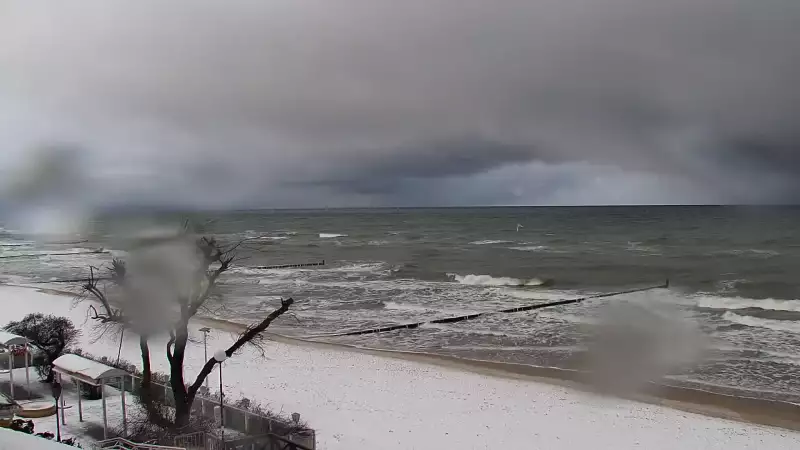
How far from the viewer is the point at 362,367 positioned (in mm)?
16984

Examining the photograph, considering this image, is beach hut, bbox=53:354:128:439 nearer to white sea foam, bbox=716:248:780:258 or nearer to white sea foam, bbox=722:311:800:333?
white sea foam, bbox=722:311:800:333

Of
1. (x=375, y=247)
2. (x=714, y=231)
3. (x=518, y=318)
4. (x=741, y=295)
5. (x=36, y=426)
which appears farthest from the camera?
(x=714, y=231)

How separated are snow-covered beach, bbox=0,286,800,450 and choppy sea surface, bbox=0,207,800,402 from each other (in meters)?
2.79

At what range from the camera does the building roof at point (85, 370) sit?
368 inches

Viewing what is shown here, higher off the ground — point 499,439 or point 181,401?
point 181,401

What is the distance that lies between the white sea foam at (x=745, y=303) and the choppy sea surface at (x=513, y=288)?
86 millimetres

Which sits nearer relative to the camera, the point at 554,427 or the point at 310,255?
the point at 554,427

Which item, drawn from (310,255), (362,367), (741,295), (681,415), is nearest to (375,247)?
(310,255)

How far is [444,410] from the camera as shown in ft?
43.2

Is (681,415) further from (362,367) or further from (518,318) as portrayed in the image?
(518,318)

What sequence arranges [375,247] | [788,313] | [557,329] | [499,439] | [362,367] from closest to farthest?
[499,439] < [362,367] < [557,329] < [788,313] < [375,247]

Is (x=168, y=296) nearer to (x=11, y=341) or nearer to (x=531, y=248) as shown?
(x=11, y=341)

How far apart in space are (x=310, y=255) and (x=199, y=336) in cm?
3636

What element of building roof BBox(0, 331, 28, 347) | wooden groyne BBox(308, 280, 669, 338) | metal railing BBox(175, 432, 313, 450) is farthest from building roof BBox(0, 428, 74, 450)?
wooden groyne BBox(308, 280, 669, 338)
